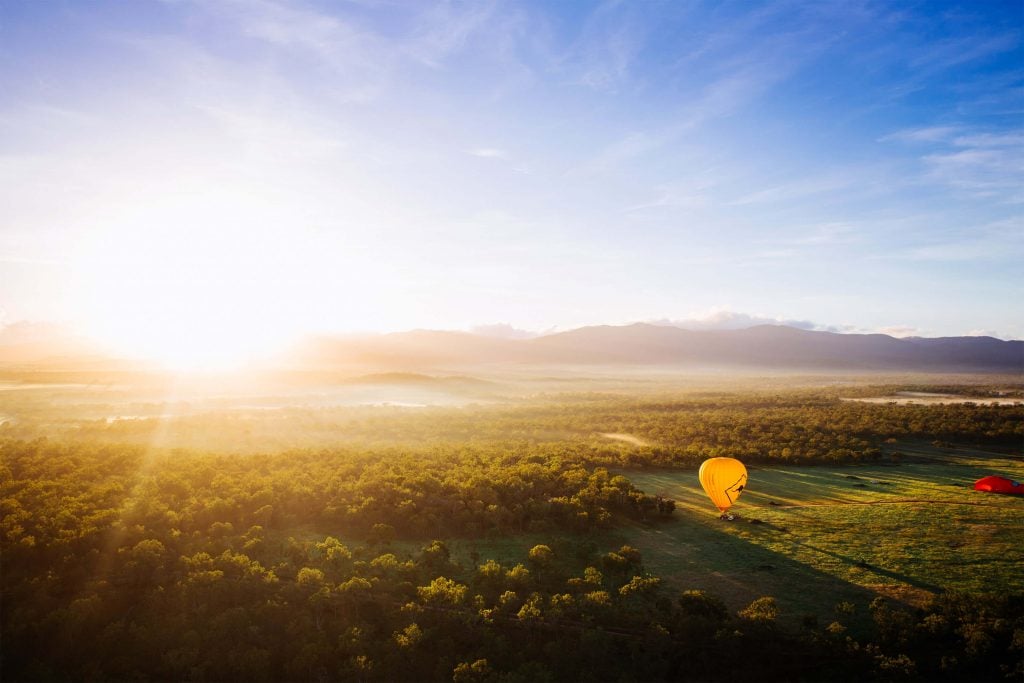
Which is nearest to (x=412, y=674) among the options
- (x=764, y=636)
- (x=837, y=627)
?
(x=764, y=636)

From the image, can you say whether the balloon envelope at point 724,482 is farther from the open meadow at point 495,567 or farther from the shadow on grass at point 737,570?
the shadow on grass at point 737,570

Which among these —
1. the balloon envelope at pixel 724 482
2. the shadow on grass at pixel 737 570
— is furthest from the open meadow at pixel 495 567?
the balloon envelope at pixel 724 482

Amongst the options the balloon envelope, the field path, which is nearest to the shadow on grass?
the balloon envelope

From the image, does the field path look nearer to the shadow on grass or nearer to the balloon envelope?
the balloon envelope

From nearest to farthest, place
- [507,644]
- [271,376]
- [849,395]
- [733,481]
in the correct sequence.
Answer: [507,644], [733,481], [849,395], [271,376]

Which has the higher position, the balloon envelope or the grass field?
the balloon envelope

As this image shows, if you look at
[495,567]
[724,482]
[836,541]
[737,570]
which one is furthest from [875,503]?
[495,567]

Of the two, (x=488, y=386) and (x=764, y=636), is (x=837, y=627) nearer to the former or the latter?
(x=764, y=636)

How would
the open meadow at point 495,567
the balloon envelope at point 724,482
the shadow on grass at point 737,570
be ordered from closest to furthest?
the open meadow at point 495,567
the shadow on grass at point 737,570
the balloon envelope at point 724,482
